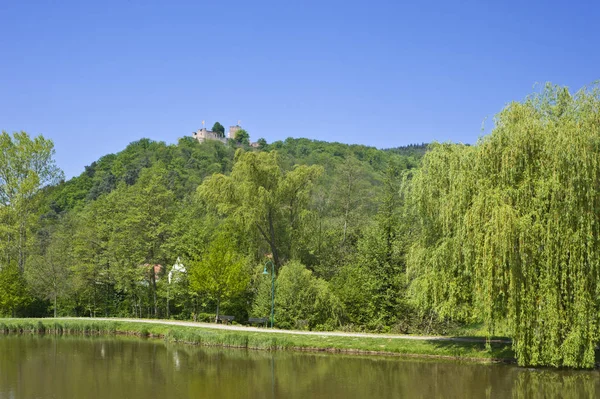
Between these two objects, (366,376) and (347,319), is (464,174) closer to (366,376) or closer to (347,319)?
(366,376)

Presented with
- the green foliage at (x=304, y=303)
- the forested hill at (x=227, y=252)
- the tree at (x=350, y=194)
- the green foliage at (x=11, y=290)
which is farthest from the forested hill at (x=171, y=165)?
the green foliage at (x=304, y=303)

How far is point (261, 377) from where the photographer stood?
23016mm

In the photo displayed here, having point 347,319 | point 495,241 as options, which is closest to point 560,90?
point 495,241

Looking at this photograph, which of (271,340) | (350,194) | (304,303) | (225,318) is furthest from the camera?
(350,194)

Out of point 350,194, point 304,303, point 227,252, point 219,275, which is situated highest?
point 350,194

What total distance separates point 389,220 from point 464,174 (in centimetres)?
966

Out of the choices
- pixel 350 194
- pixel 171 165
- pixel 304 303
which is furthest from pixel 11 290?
pixel 171 165

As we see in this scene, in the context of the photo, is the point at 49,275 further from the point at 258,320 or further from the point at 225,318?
the point at 258,320

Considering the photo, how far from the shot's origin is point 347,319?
115 ft

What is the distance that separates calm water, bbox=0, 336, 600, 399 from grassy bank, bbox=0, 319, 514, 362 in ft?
3.42

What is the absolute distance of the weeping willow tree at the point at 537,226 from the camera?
21.6 metres

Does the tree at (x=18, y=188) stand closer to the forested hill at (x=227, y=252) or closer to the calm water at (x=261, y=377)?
the forested hill at (x=227, y=252)

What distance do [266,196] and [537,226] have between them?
21.5 metres

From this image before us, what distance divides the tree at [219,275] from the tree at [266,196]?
2740mm
